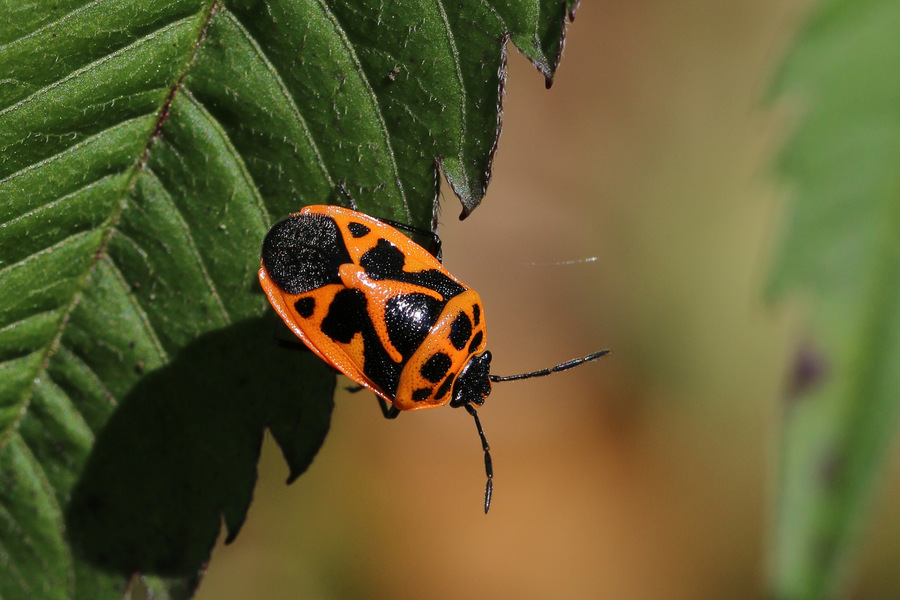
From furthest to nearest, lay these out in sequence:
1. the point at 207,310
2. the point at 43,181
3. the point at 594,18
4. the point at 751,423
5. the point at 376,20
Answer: the point at 594,18
the point at 751,423
the point at 207,310
the point at 43,181
the point at 376,20

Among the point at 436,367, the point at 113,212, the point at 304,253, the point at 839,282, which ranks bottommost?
the point at 436,367

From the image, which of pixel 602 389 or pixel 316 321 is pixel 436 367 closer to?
pixel 316 321

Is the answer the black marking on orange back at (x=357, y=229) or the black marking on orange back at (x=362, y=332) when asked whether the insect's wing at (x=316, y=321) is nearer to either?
the black marking on orange back at (x=362, y=332)

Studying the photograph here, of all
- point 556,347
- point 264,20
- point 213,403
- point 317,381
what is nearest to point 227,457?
point 213,403

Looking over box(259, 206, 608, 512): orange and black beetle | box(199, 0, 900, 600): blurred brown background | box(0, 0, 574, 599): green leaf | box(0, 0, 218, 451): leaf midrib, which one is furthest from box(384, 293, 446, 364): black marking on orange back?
box(199, 0, 900, 600): blurred brown background

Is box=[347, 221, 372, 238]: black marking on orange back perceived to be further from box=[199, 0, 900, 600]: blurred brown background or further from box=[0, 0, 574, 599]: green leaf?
box=[199, 0, 900, 600]: blurred brown background

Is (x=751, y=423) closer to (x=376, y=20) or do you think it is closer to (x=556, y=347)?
(x=556, y=347)

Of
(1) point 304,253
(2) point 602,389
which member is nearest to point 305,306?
(1) point 304,253
